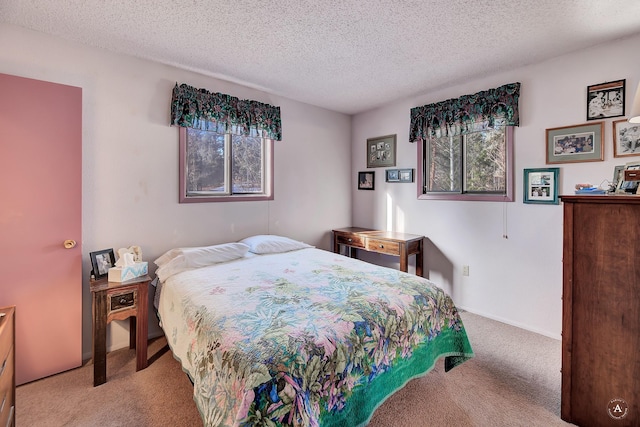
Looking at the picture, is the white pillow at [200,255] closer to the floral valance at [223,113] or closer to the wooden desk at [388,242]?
the floral valance at [223,113]

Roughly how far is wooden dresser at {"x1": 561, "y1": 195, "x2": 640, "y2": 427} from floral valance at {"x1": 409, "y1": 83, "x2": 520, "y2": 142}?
159 centimetres

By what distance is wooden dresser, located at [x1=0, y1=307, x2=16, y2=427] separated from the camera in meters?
1.40

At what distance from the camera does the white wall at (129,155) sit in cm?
233

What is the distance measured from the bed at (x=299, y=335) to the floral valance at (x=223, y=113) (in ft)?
4.26

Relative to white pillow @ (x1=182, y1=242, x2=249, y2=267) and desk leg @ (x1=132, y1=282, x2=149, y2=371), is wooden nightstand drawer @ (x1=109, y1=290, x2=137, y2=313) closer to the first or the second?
desk leg @ (x1=132, y1=282, x2=149, y2=371)

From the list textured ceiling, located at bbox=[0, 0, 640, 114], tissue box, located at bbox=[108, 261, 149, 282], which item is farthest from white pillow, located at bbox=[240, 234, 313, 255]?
textured ceiling, located at bbox=[0, 0, 640, 114]

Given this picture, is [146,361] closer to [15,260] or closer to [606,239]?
[15,260]

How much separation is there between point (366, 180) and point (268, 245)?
188 cm

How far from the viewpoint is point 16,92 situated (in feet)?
6.77

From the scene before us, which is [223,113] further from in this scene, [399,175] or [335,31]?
[399,175]

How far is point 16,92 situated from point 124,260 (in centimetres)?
134
